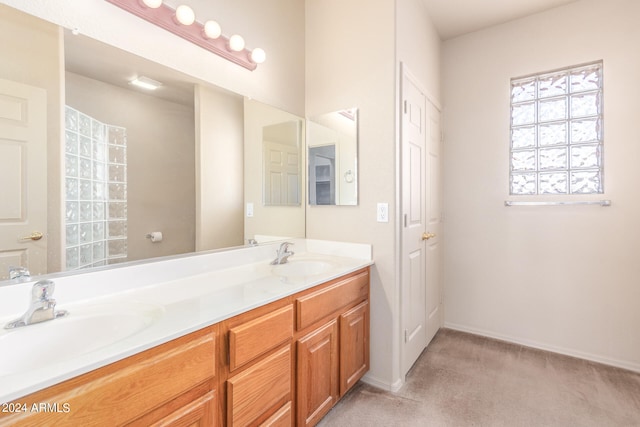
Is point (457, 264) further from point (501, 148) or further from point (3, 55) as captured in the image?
point (3, 55)

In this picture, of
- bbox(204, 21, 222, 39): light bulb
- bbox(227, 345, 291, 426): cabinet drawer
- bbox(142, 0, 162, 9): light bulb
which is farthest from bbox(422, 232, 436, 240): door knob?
bbox(142, 0, 162, 9): light bulb

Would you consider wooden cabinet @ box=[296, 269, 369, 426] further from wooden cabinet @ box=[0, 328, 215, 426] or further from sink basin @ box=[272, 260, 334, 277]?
wooden cabinet @ box=[0, 328, 215, 426]

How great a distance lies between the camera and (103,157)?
47.8 inches

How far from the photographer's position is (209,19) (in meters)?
1.58

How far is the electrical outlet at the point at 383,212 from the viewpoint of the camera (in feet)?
6.29

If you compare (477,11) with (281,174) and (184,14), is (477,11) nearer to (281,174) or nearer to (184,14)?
(281,174)

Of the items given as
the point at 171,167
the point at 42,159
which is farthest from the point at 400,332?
the point at 42,159

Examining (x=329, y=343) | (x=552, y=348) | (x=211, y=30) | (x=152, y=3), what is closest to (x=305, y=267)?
(x=329, y=343)

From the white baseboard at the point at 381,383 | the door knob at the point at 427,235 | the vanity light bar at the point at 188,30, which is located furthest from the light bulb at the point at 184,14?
the white baseboard at the point at 381,383

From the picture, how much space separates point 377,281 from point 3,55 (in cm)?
196

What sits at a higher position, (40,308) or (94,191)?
(94,191)

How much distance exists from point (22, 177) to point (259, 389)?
1.11 meters

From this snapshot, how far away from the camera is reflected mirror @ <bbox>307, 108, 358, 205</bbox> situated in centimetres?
206

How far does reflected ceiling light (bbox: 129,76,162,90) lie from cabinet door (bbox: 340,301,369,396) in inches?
58.6
